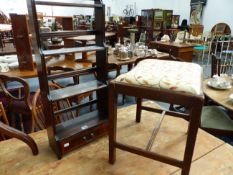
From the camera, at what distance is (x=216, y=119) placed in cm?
170

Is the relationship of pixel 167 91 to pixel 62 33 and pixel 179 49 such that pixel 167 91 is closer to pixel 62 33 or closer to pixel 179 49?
pixel 62 33

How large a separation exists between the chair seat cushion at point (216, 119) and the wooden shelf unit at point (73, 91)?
97 centimetres

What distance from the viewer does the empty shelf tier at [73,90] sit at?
988 millimetres

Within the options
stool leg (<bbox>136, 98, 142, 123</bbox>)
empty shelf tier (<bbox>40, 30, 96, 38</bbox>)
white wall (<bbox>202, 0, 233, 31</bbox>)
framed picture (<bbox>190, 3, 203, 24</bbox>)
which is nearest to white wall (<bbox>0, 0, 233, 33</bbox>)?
white wall (<bbox>202, 0, 233, 31</bbox>)

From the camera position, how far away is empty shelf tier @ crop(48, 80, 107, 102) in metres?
0.99

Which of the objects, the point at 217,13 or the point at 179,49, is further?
the point at 217,13

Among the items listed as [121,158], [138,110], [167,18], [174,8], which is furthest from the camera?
[174,8]

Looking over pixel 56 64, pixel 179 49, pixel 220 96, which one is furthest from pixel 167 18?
pixel 220 96

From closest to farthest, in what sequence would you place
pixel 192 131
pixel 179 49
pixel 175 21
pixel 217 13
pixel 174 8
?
1. pixel 192 131
2. pixel 179 49
3. pixel 217 13
4. pixel 175 21
5. pixel 174 8

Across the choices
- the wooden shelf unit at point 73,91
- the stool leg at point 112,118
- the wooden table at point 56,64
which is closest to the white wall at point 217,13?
the wooden table at point 56,64

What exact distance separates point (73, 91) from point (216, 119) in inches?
52.8

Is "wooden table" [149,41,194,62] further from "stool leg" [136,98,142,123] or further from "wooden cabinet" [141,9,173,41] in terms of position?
"stool leg" [136,98,142,123]

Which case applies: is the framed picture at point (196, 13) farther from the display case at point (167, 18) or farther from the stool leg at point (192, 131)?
the stool leg at point (192, 131)

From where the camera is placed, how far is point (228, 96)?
1.63m
